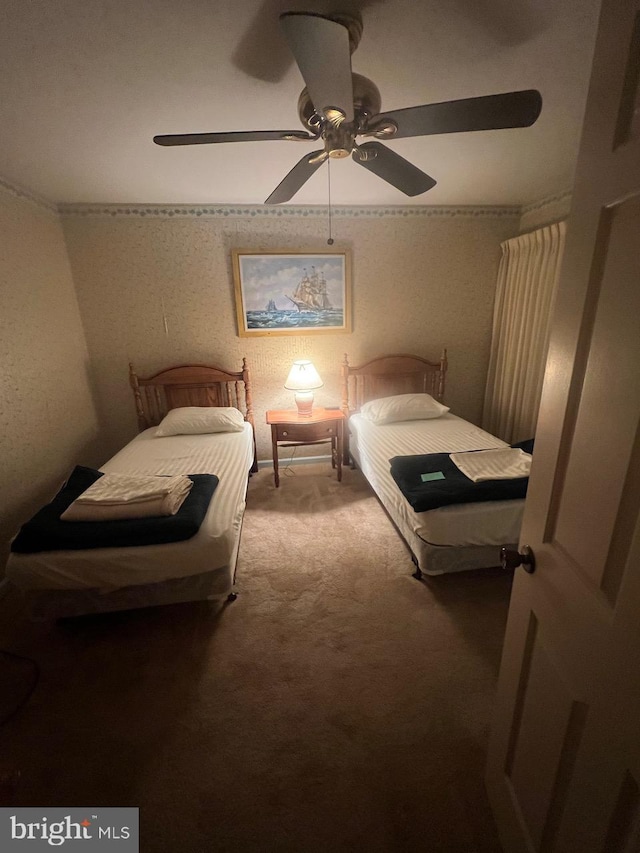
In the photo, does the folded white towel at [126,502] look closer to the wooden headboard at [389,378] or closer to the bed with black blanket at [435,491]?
the bed with black blanket at [435,491]

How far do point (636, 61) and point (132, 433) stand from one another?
3684mm

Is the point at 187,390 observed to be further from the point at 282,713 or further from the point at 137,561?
the point at 282,713

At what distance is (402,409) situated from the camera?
312 cm

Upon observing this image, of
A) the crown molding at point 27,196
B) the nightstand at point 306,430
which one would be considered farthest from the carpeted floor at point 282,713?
the crown molding at point 27,196

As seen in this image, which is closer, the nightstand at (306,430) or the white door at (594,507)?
the white door at (594,507)

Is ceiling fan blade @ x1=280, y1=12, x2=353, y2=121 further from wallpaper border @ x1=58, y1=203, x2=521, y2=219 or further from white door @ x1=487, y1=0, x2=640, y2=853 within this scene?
wallpaper border @ x1=58, y1=203, x2=521, y2=219

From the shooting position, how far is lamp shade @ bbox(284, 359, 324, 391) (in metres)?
3.08

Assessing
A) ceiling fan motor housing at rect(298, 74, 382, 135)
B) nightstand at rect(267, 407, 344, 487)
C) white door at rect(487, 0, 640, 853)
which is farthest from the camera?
nightstand at rect(267, 407, 344, 487)

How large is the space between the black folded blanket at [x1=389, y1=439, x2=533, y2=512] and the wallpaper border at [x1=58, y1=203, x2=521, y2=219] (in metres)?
2.37

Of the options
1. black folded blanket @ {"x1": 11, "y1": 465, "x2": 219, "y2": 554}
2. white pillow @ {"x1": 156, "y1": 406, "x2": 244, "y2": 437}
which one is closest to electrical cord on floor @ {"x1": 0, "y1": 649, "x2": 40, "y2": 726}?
black folded blanket @ {"x1": 11, "y1": 465, "x2": 219, "y2": 554}

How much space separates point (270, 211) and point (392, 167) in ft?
5.86

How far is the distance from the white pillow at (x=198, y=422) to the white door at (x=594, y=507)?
2.54 meters

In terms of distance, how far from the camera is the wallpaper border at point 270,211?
280 cm

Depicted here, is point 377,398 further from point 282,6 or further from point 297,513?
point 282,6
